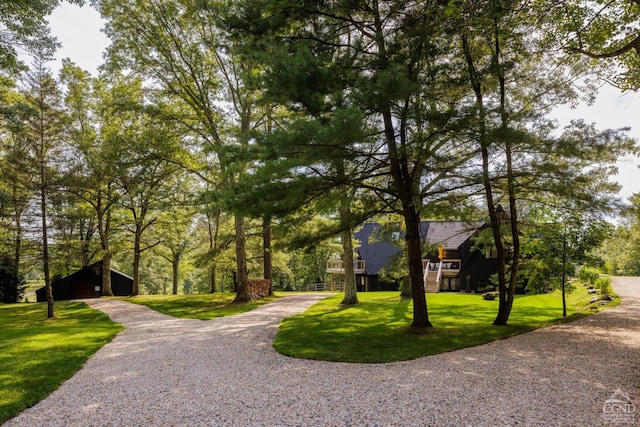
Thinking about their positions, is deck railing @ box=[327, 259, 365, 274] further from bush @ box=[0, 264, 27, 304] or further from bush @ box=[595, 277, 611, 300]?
bush @ box=[0, 264, 27, 304]

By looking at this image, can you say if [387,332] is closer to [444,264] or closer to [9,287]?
[444,264]

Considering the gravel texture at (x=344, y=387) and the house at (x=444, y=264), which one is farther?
the house at (x=444, y=264)

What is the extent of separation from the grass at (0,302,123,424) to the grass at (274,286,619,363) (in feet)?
13.9

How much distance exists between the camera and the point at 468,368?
21.7ft

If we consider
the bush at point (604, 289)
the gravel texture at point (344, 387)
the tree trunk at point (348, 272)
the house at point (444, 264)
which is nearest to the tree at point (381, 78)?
the gravel texture at point (344, 387)

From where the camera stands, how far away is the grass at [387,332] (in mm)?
7926

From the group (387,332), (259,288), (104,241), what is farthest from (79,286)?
(387,332)

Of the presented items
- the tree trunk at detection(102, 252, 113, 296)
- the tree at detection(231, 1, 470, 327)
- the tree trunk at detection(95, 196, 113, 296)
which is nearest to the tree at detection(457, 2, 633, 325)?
the tree at detection(231, 1, 470, 327)

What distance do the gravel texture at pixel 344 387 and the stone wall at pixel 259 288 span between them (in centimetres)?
1249

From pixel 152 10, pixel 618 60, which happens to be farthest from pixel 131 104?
pixel 618 60

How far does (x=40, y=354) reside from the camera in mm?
8102

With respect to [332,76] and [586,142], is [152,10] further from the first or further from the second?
[586,142]

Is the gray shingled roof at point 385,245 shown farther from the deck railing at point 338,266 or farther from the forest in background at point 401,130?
the forest in background at point 401,130

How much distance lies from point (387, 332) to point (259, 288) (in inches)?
529
